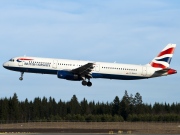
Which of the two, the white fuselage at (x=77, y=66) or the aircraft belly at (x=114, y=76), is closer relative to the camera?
the white fuselage at (x=77, y=66)

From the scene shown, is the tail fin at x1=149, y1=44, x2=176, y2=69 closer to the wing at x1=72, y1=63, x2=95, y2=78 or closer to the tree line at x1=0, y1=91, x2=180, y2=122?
the wing at x1=72, y1=63, x2=95, y2=78

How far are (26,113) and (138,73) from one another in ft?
273

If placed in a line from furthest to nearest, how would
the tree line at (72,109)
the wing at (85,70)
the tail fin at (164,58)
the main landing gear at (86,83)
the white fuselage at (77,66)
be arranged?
the tree line at (72,109), the tail fin at (164,58), the main landing gear at (86,83), the white fuselage at (77,66), the wing at (85,70)

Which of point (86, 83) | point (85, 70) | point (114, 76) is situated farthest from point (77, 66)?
point (114, 76)

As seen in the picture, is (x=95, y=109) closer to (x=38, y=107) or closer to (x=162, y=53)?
(x=38, y=107)

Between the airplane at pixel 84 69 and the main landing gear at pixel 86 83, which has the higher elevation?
the airplane at pixel 84 69

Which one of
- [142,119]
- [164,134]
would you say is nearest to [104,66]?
[164,134]

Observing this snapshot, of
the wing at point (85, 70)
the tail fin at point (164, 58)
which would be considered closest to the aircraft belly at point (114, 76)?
the wing at point (85, 70)

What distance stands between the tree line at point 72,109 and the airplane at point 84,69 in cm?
4892

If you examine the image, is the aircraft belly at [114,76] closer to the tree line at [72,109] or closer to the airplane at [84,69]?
the airplane at [84,69]

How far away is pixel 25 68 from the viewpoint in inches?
3789

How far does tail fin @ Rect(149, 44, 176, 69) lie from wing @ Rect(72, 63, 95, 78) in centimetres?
1176

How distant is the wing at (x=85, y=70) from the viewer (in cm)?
9494

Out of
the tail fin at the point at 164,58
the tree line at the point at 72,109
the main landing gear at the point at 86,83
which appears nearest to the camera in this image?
the main landing gear at the point at 86,83
